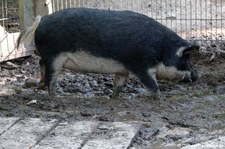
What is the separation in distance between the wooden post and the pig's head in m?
2.86

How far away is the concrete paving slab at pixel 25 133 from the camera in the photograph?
15.8ft

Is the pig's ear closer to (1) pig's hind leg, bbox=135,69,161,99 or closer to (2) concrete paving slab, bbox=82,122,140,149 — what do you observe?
(1) pig's hind leg, bbox=135,69,161,99

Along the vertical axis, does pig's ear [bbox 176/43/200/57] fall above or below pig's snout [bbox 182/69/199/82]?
above

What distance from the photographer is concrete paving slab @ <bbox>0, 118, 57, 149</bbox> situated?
4.80 metres

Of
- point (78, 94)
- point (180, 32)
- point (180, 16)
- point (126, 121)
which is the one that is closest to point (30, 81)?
point (78, 94)

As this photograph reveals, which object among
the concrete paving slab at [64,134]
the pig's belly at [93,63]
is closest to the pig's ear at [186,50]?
the pig's belly at [93,63]

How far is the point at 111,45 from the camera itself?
252 inches

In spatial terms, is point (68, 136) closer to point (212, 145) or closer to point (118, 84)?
point (212, 145)

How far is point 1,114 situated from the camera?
5.80m

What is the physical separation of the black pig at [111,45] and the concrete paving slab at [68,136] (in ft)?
4.10

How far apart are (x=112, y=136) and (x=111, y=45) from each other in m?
1.66

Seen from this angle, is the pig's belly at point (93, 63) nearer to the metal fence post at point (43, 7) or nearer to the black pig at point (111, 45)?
the black pig at point (111, 45)

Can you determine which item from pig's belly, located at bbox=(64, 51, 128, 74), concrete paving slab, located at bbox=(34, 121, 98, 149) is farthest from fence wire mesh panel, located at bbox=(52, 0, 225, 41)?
concrete paving slab, located at bbox=(34, 121, 98, 149)

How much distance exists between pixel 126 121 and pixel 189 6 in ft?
18.2
